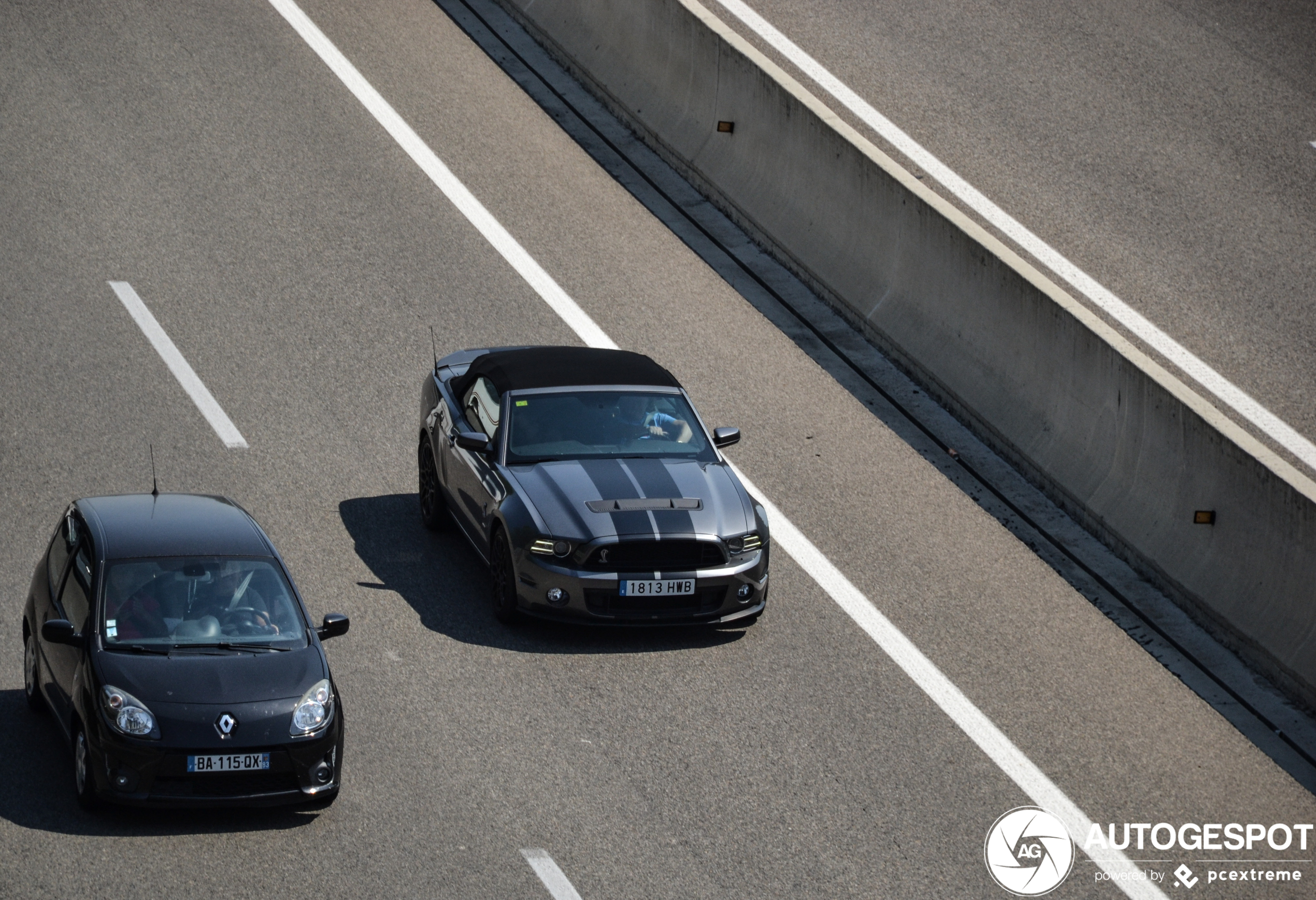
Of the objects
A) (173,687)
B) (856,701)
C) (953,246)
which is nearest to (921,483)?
(953,246)

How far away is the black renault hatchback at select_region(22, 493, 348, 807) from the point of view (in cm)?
828

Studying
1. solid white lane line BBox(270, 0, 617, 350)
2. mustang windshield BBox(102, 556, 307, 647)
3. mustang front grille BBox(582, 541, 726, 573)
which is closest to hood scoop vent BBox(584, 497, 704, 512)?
mustang front grille BBox(582, 541, 726, 573)

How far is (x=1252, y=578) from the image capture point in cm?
1142

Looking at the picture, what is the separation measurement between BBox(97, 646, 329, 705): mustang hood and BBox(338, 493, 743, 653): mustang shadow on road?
7.34 ft

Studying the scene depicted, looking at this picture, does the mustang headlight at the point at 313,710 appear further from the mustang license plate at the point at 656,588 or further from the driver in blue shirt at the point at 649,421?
the driver in blue shirt at the point at 649,421

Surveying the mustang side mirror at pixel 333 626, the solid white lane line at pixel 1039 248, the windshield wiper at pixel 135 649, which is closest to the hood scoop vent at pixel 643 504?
the mustang side mirror at pixel 333 626

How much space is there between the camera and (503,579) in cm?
1117

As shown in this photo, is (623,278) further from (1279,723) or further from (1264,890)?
(1264,890)

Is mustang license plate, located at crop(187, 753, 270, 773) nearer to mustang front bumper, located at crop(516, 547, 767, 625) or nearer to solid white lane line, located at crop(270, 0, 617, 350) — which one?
mustang front bumper, located at crop(516, 547, 767, 625)

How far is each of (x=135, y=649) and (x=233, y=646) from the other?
0.52 meters

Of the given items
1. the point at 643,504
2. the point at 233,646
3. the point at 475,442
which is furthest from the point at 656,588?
the point at 233,646

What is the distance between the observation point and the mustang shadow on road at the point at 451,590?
11023 mm

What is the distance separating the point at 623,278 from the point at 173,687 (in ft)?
30.1

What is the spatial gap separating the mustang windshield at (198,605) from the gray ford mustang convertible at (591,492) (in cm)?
214
